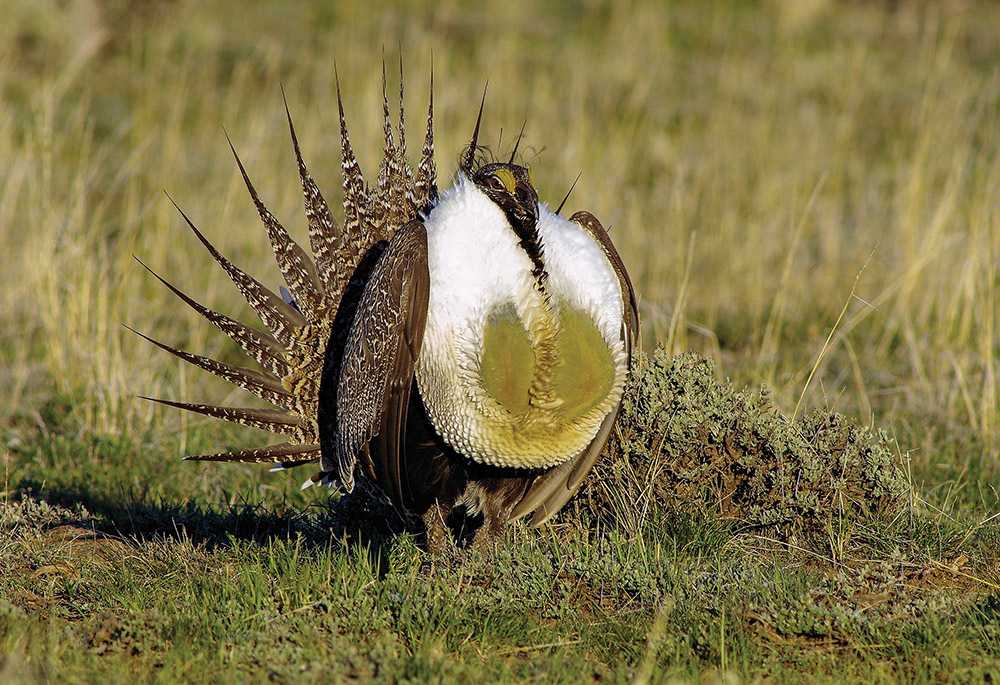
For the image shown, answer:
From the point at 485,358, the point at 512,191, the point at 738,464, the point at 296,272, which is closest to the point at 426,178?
the point at 296,272

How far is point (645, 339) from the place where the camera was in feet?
14.5

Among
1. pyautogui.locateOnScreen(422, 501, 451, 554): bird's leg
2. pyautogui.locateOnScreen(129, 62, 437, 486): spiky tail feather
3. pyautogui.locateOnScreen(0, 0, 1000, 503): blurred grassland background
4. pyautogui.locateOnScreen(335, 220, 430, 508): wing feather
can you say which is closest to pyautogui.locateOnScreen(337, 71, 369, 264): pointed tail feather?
pyautogui.locateOnScreen(129, 62, 437, 486): spiky tail feather

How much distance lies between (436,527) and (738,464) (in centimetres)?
83

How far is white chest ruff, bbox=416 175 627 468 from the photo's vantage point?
2.38 m

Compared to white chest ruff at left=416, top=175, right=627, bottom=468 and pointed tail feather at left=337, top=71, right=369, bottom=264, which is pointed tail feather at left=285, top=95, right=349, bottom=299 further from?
white chest ruff at left=416, top=175, right=627, bottom=468

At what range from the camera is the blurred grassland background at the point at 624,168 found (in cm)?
409

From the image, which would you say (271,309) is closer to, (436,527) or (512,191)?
(436,527)

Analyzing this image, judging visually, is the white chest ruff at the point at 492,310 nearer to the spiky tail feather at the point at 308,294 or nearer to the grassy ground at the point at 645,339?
the grassy ground at the point at 645,339

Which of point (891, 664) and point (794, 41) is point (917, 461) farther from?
point (794, 41)

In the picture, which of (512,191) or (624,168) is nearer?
(512,191)

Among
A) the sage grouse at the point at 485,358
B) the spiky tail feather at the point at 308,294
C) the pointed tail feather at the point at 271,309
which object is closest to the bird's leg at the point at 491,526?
the sage grouse at the point at 485,358

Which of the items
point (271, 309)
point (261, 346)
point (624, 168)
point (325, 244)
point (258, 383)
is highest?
point (624, 168)

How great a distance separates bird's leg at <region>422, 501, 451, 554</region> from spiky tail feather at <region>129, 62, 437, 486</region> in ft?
1.17

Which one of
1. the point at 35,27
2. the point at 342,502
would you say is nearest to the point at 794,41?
the point at 35,27
